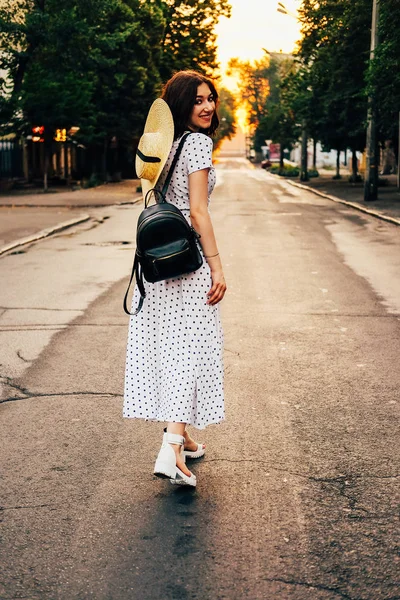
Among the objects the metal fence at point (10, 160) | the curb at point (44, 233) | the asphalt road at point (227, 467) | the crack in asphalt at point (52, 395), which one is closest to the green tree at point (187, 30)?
the metal fence at point (10, 160)

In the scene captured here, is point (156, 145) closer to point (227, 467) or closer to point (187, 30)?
point (227, 467)

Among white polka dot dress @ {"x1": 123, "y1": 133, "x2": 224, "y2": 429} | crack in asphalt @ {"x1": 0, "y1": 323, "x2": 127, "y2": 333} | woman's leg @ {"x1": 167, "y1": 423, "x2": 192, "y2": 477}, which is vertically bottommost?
crack in asphalt @ {"x1": 0, "y1": 323, "x2": 127, "y2": 333}

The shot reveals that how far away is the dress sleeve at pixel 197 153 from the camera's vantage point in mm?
4293

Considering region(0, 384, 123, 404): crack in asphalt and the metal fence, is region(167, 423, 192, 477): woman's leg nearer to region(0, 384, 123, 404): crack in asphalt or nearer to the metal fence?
region(0, 384, 123, 404): crack in asphalt

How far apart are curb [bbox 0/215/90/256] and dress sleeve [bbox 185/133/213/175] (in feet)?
Result: 41.0

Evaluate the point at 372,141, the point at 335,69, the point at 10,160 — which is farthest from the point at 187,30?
the point at 372,141

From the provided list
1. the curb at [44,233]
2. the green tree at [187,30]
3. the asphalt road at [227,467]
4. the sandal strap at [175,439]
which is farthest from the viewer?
the green tree at [187,30]

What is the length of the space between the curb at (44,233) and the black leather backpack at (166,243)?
40.9 ft

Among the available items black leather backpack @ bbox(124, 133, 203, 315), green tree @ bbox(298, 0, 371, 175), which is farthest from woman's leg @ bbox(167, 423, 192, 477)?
green tree @ bbox(298, 0, 371, 175)

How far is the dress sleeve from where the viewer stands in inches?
169

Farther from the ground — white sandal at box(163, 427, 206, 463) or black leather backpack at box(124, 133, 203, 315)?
black leather backpack at box(124, 133, 203, 315)

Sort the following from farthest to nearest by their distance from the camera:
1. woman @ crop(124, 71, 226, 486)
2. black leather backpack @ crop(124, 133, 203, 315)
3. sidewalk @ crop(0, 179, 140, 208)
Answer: sidewalk @ crop(0, 179, 140, 208)
woman @ crop(124, 71, 226, 486)
black leather backpack @ crop(124, 133, 203, 315)

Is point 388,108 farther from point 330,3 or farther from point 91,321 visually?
point 91,321

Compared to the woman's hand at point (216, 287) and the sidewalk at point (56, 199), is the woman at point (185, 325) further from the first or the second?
the sidewalk at point (56, 199)
